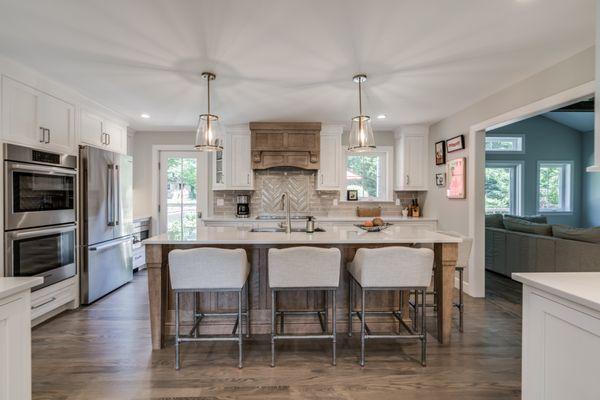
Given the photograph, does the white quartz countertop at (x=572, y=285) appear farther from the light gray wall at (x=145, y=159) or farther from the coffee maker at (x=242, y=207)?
the light gray wall at (x=145, y=159)

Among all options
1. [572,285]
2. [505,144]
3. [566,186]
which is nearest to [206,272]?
[572,285]

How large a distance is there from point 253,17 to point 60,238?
2.82m

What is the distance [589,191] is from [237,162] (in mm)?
7352

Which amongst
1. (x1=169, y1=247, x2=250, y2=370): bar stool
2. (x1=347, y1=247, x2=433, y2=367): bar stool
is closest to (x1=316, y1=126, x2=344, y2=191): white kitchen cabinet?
(x1=347, y1=247, x2=433, y2=367): bar stool

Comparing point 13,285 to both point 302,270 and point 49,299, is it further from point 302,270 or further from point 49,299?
point 49,299

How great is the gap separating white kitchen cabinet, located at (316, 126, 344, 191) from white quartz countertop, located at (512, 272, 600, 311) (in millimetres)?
3530

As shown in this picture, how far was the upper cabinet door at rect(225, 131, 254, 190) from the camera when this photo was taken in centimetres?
483

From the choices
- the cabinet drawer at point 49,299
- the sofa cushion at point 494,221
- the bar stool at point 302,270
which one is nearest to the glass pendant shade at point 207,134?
the bar stool at point 302,270

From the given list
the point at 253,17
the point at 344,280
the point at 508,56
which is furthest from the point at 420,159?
the point at 253,17

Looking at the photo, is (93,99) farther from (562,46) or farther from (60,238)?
(562,46)

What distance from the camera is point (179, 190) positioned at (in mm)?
5227

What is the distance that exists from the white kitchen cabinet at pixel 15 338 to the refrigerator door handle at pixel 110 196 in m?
2.59

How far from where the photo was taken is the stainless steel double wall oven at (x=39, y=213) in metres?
2.55

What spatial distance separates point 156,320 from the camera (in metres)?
2.44
